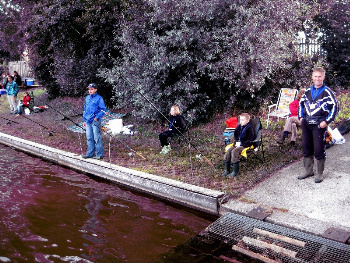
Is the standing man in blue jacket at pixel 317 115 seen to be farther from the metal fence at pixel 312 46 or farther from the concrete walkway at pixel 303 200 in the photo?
the metal fence at pixel 312 46

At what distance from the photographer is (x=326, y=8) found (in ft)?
41.3

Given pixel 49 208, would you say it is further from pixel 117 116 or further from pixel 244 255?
pixel 117 116

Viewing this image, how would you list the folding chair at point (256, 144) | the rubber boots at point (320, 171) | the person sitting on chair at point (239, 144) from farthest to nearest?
1. the folding chair at point (256, 144)
2. the person sitting on chair at point (239, 144)
3. the rubber boots at point (320, 171)

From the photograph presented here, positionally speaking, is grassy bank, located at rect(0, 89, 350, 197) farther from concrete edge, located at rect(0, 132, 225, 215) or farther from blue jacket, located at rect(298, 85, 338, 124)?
blue jacket, located at rect(298, 85, 338, 124)

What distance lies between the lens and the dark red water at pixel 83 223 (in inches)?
186

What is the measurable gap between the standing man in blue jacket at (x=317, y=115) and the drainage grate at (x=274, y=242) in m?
1.75

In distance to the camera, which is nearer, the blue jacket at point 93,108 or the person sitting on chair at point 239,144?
the person sitting on chair at point 239,144

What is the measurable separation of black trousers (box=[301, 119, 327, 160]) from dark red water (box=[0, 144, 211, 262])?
219 cm

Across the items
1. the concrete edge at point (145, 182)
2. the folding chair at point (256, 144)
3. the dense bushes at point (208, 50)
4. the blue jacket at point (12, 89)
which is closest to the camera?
the concrete edge at point (145, 182)

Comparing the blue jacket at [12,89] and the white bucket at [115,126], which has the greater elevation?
the blue jacket at [12,89]

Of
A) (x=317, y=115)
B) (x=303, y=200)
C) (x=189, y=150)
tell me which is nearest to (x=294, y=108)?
(x=317, y=115)

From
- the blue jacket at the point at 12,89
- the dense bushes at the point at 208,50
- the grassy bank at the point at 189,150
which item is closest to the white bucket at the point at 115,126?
the grassy bank at the point at 189,150

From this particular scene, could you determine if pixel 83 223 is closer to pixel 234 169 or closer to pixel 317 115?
pixel 234 169

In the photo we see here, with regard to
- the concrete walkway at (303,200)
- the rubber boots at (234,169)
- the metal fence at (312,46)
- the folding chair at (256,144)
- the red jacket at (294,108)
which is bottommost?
the concrete walkway at (303,200)
